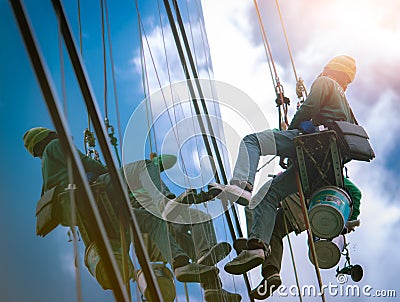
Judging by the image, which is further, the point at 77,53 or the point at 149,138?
the point at 149,138

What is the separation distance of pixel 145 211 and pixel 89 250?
15.5 inches

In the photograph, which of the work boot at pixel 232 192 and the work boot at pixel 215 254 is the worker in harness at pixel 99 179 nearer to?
the work boot at pixel 215 254

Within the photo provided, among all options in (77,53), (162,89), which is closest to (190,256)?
(162,89)

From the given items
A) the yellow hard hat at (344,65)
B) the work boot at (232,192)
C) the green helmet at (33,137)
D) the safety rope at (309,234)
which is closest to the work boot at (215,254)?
the work boot at (232,192)

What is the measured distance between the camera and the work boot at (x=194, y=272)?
3.68m

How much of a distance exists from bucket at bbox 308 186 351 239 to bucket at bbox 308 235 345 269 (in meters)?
0.16

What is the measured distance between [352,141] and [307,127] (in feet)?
0.84

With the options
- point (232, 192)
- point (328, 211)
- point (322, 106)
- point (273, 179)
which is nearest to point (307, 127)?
point (322, 106)

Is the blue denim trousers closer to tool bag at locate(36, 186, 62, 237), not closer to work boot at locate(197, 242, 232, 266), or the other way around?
work boot at locate(197, 242, 232, 266)

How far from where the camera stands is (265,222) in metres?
4.02

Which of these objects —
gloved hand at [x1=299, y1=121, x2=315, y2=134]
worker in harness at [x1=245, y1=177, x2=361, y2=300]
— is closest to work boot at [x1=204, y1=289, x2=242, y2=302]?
worker in harness at [x1=245, y1=177, x2=361, y2=300]

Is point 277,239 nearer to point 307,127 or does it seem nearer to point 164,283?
point 307,127

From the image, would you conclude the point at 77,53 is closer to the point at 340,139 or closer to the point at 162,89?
the point at 340,139

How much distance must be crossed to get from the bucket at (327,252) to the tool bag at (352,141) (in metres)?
0.49
